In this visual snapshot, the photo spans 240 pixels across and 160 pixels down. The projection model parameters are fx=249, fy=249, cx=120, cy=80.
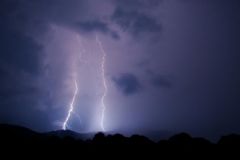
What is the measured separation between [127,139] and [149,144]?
5.28 m

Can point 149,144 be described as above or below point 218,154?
above

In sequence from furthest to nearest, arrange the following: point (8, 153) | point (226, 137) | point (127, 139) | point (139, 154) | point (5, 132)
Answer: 1. point (226, 137)
2. point (127, 139)
3. point (5, 132)
4. point (139, 154)
5. point (8, 153)

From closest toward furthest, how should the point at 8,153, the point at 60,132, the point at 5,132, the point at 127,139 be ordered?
the point at 8,153, the point at 5,132, the point at 127,139, the point at 60,132

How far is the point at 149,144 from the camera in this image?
41.5m

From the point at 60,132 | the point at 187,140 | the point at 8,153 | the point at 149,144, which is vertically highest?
the point at 60,132

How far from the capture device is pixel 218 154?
37.2 meters

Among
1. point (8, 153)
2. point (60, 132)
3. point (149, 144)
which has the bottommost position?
point (8, 153)

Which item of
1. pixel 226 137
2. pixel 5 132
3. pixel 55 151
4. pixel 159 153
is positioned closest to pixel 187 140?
pixel 226 137

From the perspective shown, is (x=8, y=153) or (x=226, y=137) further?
(x=226, y=137)

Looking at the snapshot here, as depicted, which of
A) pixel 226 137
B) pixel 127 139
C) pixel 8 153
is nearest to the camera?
pixel 8 153

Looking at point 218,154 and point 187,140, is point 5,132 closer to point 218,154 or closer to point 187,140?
point 218,154

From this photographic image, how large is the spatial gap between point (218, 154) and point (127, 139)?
617 inches

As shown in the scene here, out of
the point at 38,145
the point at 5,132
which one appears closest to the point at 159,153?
the point at 38,145

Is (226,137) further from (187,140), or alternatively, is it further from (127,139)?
(127,139)
